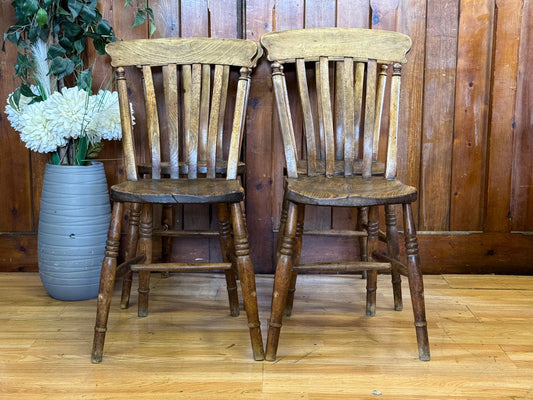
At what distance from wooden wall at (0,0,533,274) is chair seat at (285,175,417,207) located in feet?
2.10

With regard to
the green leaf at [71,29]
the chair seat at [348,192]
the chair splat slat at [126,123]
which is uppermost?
the green leaf at [71,29]

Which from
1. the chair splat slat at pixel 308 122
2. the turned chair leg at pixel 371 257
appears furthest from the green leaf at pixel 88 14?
the turned chair leg at pixel 371 257

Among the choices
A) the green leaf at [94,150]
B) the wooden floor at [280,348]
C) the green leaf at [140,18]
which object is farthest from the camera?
the green leaf at [94,150]

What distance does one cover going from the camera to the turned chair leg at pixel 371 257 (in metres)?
1.94

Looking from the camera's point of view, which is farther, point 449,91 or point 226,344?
point 449,91

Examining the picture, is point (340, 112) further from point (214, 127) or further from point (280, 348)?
point (280, 348)

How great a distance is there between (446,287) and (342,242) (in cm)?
46

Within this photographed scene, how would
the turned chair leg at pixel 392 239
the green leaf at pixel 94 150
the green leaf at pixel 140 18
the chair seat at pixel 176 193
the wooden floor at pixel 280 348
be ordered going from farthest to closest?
the green leaf at pixel 94 150 → the green leaf at pixel 140 18 → the turned chair leg at pixel 392 239 → the chair seat at pixel 176 193 → the wooden floor at pixel 280 348

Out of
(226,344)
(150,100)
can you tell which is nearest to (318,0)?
(150,100)

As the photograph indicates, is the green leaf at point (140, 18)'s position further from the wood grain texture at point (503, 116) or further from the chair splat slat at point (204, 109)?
the wood grain texture at point (503, 116)

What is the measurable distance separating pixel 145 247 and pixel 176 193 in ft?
1.41

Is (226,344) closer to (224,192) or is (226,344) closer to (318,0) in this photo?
(224,192)

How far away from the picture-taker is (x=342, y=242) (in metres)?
2.40

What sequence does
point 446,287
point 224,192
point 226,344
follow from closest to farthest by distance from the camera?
point 224,192 < point 226,344 < point 446,287
